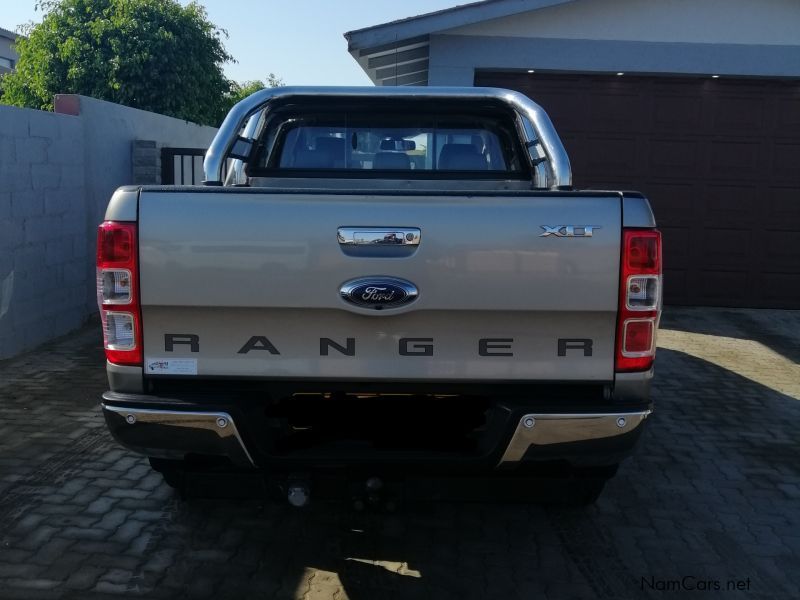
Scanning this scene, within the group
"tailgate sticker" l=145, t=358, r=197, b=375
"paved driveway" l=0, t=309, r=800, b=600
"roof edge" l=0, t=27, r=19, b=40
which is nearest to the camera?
"tailgate sticker" l=145, t=358, r=197, b=375

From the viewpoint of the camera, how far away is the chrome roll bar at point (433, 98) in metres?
4.40

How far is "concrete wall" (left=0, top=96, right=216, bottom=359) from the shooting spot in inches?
296

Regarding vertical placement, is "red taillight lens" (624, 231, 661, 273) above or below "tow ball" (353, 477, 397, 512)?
above

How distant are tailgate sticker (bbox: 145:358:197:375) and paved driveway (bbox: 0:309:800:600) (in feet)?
3.13

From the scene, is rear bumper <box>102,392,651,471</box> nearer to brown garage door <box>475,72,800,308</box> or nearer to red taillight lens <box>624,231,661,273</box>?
red taillight lens <box>624,231,661,273</box>

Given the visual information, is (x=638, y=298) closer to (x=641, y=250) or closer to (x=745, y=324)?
(x=641, y=250)

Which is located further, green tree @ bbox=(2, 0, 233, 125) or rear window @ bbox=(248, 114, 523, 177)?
green tree @ bbox=(2, 0, 233, 125)

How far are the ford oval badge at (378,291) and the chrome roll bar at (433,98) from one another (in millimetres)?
1388

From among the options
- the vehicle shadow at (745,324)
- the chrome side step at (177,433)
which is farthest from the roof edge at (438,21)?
the chrome side step at (177,433)

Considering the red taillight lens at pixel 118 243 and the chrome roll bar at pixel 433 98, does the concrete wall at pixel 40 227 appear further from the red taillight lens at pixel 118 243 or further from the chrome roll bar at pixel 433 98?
the red taillight lens at pixel 118 243

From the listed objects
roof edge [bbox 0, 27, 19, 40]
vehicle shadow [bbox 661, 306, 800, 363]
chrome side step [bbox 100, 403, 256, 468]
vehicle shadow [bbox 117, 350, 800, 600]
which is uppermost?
roof edge [bbox 0, 27, 19, 40]

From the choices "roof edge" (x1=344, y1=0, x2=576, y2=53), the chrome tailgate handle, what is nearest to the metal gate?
"roof edge" (x1=344, y1=0, x2=576, y2=53)

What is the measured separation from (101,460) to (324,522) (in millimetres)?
1557

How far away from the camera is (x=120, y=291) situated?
3.25m
